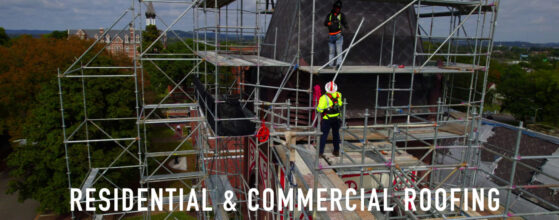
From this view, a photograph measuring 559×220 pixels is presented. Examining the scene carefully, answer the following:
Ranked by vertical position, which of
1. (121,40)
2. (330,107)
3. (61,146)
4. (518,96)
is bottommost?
(61,146)

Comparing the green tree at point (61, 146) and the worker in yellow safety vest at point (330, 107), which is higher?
the worker in yellow safety vest at point (330, 107)

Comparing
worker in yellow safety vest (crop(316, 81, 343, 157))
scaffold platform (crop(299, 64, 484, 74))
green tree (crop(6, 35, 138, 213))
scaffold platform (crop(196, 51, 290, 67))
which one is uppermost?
scaffold platform (crop(196, 51, 290, 67))

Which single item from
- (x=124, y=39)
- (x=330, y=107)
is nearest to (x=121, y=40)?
(x=124, y=39)

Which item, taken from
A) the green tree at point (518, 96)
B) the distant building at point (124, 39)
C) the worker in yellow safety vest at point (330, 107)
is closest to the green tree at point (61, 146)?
the distant building at point (124, 39)

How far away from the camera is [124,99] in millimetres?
20484

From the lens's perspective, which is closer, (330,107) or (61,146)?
(330,107)

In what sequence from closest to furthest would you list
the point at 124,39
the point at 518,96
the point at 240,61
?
the point at 240,61 < the point at 518,96 < the point at 124,39

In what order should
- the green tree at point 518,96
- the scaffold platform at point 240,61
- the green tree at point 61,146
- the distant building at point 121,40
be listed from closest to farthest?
the scaffold platform at point 240,61 < the distant building at point 121,40 < the green tree at point 61,146 < the green tree at point 518,96

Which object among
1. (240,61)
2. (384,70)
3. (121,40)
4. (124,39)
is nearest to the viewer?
(384,70)

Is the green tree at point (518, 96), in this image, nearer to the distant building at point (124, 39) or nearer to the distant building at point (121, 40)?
the distant building at point (124, 39)

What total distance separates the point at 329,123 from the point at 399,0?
15.3ft

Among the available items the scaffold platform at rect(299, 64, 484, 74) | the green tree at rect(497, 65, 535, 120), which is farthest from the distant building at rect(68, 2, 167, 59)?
the green tree at rect(497, 65, 535, 120)

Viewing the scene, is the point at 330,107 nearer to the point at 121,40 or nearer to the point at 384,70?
the point at 384,70

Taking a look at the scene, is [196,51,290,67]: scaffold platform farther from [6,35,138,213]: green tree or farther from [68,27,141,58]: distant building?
[6,35,138,213]: green tree
